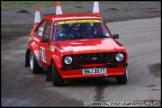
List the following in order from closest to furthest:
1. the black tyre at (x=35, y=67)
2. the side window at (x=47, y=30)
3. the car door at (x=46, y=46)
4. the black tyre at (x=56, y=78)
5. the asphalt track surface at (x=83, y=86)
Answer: the asphalt track surface at (x=83, y=86) → the black tyre at (x=56, y=78) → the car door at (x=46, y=46) → the side window at (x=47, y=30) → the black tyre at (x=35, y=67)

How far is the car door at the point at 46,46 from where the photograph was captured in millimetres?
12000

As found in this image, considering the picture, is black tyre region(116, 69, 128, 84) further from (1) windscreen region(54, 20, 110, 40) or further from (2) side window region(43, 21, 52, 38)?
(2) side window region(43, 21, 52, 38)

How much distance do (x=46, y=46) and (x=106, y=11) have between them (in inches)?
616

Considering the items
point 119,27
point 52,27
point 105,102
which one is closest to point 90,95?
point 105,102

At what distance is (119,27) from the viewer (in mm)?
21016

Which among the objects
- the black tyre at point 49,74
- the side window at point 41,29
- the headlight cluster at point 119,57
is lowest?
the black tyre at point 49,74

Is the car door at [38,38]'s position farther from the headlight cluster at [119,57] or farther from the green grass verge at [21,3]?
the green grass verge at [21,3]

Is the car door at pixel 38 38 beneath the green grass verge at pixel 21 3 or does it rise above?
above

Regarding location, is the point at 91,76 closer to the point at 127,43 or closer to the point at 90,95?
the point at 90,95

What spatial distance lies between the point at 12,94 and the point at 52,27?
228 cm

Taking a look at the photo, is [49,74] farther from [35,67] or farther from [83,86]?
[35,67]

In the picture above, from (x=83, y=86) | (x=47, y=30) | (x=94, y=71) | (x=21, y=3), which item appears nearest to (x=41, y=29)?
(x=47, y=30)

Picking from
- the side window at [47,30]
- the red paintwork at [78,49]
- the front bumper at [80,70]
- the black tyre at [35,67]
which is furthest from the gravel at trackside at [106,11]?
the front bumper at [80,70]

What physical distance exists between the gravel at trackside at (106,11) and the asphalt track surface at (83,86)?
27.0 feet
